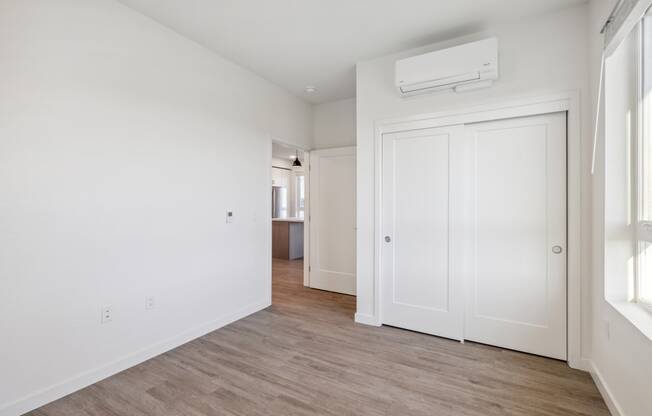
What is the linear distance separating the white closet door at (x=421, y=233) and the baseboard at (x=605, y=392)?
91cm

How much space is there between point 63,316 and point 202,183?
4.63ft

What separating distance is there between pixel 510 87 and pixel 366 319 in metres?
2.46

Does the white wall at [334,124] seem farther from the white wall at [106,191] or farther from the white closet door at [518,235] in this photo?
the white closet door at [518,235]

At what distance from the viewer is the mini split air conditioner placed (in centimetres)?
249

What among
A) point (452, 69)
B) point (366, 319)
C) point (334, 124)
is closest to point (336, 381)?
point (366, 319)

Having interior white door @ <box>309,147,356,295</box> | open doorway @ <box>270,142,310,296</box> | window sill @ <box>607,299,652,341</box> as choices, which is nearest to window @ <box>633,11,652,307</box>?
window sill @ <box>607,299,652,341</box>

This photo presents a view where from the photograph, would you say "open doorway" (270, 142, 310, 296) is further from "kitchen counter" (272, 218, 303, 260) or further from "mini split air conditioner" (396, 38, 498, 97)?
"mini split air conditioner" (396, 38, 498, 97)

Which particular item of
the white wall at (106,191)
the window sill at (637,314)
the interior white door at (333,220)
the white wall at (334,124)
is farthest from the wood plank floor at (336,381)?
the white wall at (334,124)

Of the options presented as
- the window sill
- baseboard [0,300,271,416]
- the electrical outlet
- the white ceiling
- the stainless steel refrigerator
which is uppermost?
the white ceiling

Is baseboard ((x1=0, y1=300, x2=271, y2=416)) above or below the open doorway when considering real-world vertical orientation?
below

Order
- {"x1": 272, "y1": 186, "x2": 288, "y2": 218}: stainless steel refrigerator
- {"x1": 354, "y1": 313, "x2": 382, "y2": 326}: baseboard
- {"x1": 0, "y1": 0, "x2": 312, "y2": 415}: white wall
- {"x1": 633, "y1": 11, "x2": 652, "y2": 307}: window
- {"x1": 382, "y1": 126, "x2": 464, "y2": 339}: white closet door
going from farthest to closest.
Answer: {"x1": 272, "y1": 186, "x2": 288, "y2": 218}: stainless steel refrigerator → {"x1": 354, "y1": 313, "x2": 382, "y2": 326}: baseboard → {"x1": 382, "y1": 126, "x2": 464, "y2": 339}: white closet door → {"x1": 0, "y1": 0, "x2": 312, "y2": 415}: white wall → {"x1": 633, "y1": 11, "x2": 652, "y2": 307}: window

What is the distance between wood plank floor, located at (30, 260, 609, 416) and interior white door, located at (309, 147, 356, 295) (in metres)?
1.39

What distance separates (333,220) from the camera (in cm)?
438

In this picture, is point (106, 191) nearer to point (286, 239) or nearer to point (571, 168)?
point (571, 168)
